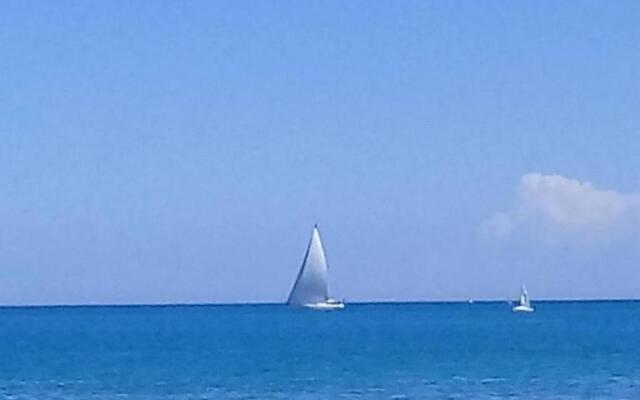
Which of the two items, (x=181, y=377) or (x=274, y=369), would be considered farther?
(x=274, y=369)

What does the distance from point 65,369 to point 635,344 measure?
3590 centimetres

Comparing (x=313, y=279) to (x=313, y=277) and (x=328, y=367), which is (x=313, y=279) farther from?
(x=328, y=367)

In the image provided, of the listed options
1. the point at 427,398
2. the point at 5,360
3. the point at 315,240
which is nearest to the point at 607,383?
the point at 427,398

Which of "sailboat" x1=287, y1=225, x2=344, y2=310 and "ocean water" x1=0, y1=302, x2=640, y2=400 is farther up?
"sailboat" x1=287, y1=225, x2=344, y2=310

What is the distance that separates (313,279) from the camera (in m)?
116

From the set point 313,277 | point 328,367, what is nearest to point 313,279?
point 313,277

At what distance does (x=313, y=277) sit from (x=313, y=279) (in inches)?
7.6

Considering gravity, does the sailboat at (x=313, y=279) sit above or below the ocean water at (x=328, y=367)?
above

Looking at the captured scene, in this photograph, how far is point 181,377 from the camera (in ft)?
210

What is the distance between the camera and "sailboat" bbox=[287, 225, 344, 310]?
115 meters

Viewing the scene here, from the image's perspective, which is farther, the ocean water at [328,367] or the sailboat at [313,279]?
the sailboat at [313,279]

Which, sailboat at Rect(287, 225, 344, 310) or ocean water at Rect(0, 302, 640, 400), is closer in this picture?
ocean water at Rect(0, 302, 640, 400)

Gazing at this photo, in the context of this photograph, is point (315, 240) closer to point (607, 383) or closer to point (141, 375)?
point (141, 375)

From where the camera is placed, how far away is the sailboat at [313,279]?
115 metres
